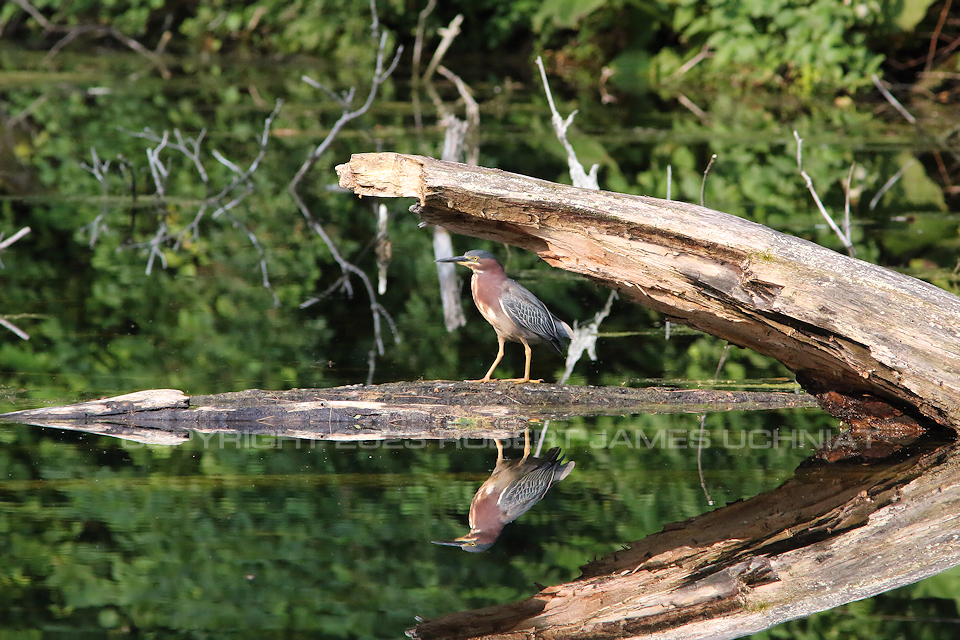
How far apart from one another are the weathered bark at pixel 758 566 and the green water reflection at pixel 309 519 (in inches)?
3.6

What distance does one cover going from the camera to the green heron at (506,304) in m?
4.17

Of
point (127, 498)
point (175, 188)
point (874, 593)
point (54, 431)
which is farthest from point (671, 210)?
point (175, 188)

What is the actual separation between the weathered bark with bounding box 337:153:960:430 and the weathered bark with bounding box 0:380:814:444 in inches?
25.4

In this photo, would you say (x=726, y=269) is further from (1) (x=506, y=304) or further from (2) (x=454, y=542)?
(2) (x=454, y=542)

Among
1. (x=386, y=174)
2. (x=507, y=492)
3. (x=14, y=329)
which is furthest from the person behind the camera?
(x=14, y=329)

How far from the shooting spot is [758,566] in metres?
2.94

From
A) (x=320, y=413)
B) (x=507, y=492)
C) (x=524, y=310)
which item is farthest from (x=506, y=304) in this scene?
(x=507, y=492)

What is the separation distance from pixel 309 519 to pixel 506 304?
1.30 meters

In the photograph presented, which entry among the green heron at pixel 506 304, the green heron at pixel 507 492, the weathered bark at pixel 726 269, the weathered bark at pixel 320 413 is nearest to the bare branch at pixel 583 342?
the green heron at pixel 506 304

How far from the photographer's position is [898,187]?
9.56 meters

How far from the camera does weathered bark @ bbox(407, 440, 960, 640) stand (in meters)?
2.66

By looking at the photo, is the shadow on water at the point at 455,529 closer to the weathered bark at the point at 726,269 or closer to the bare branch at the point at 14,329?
A: the weathered bark at the point at 726,269

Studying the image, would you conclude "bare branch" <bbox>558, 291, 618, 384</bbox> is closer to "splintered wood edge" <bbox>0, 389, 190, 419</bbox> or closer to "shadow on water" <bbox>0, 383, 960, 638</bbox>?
"shadow on water" <bbox>0, 383, 960, 638</bbox>

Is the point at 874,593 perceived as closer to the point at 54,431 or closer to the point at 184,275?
the point at 54,431
